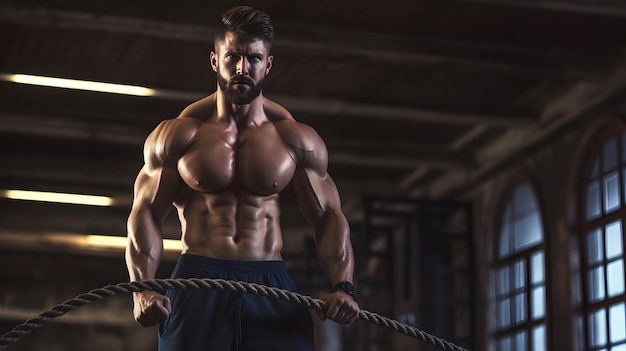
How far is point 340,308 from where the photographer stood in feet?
13.9

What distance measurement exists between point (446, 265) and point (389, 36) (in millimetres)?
3680

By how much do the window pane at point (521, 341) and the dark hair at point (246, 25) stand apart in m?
7.34

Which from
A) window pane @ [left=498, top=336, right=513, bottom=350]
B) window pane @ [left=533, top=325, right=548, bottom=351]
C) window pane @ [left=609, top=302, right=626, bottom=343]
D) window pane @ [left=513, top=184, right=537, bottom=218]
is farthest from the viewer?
window pane @ [left=498, top=336, right=513, bottom=350]

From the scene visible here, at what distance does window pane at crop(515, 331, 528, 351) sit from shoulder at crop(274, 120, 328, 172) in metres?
6.94

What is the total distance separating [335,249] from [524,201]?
726cm

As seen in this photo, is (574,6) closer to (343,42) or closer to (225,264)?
(343,42)

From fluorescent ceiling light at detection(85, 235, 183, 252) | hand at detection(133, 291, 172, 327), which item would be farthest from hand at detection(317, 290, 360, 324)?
fluorescent ceiling light at detection(85, 235, 183, 252)

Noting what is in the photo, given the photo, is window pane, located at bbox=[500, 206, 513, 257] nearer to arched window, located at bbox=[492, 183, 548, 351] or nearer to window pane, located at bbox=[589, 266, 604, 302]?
arched window, located at bbox=[492, 183, 548, 351]

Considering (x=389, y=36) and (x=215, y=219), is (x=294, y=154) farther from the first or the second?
(x=389, y=36)

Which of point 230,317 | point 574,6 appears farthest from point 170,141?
point 574,6

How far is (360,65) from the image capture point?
1007cm

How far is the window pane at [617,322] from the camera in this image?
31.0 feet

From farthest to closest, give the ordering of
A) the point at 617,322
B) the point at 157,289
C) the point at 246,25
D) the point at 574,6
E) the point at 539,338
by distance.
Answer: the point at 539,338 → the point at 617,322 → the point at 574,6 → the point at 246,25 → the point at 157,289

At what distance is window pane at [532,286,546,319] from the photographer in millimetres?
10789
